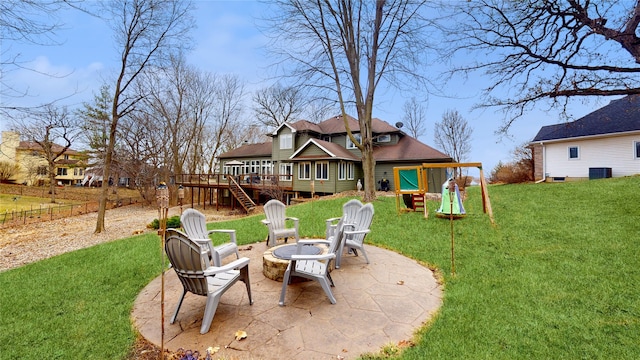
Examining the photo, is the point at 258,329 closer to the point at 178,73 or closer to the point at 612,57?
the point at 612,57

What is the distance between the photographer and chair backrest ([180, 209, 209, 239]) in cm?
505

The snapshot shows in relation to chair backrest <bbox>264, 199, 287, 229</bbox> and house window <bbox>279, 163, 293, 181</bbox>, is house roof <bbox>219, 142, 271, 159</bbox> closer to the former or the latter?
house window <bbox>279, 163, 293, 181</bbox>

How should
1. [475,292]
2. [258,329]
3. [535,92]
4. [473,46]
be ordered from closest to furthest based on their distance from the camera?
[258,329] → [475,292] → [535,92] → [473,46]

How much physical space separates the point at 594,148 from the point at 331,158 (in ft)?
52.6

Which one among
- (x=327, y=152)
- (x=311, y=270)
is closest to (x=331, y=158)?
(x=327, y=152)

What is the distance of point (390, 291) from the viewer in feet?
13.1

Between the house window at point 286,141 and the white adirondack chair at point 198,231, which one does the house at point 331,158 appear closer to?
the house window at point 286,141

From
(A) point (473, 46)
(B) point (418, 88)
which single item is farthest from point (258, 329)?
(B) point (418, 88)

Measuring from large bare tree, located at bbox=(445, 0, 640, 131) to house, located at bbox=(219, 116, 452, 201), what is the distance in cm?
1013

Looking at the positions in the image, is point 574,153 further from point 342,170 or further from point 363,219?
point 363,219

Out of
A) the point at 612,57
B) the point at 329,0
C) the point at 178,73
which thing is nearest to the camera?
the point at 612,57

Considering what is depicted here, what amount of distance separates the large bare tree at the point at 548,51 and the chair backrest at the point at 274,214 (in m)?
6.97

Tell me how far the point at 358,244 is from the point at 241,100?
28736 mm

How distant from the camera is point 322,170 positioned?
63.5 ft
